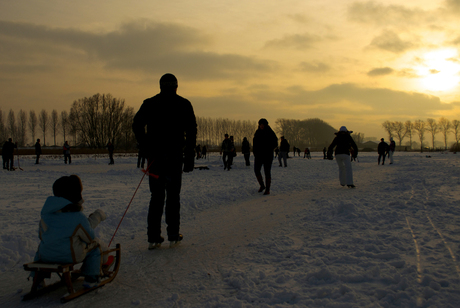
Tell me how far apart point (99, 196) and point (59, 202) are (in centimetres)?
631

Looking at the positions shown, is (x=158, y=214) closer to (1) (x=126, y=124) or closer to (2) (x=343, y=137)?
(2) (x=343, y=137)

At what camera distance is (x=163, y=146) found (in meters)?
3.99

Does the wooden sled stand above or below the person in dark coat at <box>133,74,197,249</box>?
below

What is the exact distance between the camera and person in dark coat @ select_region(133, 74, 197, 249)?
13.0 ft

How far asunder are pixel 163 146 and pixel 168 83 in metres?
0.82

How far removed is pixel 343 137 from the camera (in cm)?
981

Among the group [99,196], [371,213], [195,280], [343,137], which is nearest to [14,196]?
[99,196]

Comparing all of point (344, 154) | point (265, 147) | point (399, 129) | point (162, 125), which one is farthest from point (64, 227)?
point (399, 129)

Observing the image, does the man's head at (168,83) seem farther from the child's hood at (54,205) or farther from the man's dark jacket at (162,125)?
the child's hood at (54,205)

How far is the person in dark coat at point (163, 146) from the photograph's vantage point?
13.0 ft

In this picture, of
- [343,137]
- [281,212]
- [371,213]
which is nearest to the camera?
[371,213]

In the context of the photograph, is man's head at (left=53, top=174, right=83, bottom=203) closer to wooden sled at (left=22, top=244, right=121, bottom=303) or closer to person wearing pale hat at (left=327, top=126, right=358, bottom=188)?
wooden sled at (left=22, top=244, right=121, bottom=303)

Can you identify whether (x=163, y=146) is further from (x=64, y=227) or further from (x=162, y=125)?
(x=64, y=227)

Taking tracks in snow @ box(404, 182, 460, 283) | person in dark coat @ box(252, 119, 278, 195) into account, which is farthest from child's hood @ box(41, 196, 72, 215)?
person in dark coat @ box(252, 119, 278, 195)
